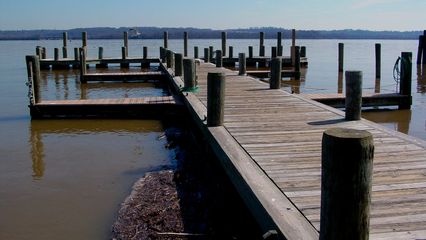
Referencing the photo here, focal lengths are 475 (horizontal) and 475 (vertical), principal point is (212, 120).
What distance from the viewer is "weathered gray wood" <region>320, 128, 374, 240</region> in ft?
9.30

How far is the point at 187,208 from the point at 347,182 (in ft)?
13.3

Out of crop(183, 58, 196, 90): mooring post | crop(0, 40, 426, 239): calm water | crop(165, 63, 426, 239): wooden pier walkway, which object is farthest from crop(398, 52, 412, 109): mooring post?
crop(183, 58, 196, 90): mooring post

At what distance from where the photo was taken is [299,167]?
5316 mm

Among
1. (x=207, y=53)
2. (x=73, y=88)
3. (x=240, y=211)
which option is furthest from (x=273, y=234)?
(x=207, y=53)

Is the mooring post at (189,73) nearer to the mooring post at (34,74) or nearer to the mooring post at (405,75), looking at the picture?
the mooring post at (34,74)

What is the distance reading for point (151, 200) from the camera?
23.0 ft

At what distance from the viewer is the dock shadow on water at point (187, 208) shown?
5730mm

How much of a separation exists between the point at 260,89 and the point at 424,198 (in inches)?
327

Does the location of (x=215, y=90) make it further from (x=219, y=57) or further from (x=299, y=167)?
(x=219, y=57)

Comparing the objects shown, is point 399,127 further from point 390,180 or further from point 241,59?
point 390,180

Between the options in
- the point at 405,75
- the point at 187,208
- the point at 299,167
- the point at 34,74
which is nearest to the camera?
the point at 299,167

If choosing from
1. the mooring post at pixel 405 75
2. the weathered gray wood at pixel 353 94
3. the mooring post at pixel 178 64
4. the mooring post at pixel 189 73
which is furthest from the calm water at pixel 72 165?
the weathered gray wood at pixel 353 94

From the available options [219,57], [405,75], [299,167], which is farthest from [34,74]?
[405,75]

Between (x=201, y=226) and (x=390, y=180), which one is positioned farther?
(x=201, y=226)
